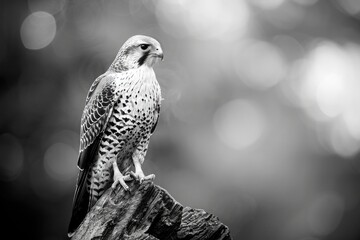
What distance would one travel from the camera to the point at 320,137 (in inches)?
574

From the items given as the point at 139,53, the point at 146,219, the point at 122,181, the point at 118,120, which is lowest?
the point at 146,219

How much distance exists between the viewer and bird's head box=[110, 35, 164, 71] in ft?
20.2

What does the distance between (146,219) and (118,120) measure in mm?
1334

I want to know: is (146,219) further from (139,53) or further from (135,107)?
(139,53)

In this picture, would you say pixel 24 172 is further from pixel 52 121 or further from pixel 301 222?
pixel 301 222

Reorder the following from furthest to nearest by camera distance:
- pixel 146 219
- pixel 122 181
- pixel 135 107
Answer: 1. pixel 135 107
2. pixel 122 181
3. pixel 146 219

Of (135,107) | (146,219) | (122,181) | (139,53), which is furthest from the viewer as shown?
(139,53)

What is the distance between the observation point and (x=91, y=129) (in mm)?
6238

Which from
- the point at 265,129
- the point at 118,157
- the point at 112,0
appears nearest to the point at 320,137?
the point at 265,129

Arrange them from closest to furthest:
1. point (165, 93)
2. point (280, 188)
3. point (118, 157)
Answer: point (118, 157) → point (165, 93) → point (280, 188)

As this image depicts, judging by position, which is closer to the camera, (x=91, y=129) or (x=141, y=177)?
(x=141, y=177)

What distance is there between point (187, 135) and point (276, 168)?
234cm

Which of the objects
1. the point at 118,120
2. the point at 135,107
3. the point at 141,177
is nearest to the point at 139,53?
the point at 135,107

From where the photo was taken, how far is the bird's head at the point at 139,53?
6145mm
